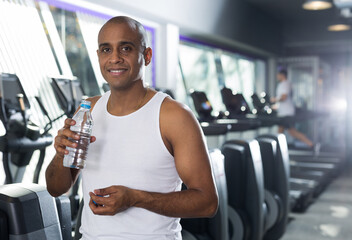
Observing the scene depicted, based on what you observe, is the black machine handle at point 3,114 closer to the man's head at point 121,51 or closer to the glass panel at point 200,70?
the man's head at point 121,51

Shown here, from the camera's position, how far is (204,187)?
4.36 ft

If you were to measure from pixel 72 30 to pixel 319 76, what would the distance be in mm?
8414

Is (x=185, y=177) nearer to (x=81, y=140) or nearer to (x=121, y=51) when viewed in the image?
(x=81, y=140)

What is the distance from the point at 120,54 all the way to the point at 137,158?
12.5 inches

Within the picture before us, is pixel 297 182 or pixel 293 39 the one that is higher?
pixel 293 39

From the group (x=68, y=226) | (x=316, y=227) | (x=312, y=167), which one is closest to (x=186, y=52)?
(x=312, y=167)

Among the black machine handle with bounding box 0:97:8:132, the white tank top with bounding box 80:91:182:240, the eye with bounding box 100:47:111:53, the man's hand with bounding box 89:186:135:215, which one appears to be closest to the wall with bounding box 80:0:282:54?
the black machine handle with bounding box 0:97:8:132

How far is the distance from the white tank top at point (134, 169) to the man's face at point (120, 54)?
108 millimetres

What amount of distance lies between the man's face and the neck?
0.03 metres

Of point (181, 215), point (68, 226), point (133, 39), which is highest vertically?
point (133, 39)

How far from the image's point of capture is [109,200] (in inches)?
48.8

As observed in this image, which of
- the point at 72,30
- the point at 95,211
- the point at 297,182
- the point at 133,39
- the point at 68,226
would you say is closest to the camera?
the point at 95,211

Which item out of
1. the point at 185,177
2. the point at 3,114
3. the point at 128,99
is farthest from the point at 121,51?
the point at 3,114

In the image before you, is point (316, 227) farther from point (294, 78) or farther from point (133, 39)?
point (294, 78)
